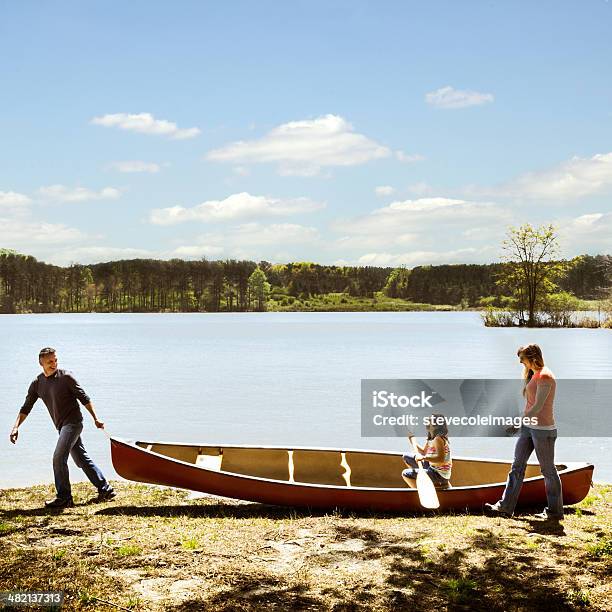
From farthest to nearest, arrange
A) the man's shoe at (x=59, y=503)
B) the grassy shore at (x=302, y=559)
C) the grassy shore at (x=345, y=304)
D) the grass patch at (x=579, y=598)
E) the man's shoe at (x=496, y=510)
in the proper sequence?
the grassy shore at (x=345, y=304) → the man's shoe at (x=59, y=503) → the man's shoe at (x=496, y=510) → the grassy shore at (x=302, y=559) → the grass patch at (x=579, y=598)

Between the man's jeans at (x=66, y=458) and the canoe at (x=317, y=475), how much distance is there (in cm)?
35

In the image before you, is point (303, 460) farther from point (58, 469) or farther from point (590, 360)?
point (590, 360)

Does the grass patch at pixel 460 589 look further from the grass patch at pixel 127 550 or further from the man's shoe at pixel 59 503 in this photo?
the man's shoe at pixel 59 503

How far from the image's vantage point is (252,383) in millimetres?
26734

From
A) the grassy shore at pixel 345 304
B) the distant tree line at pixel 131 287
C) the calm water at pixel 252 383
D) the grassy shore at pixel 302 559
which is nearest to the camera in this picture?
the grassy shore at pixel 302 559

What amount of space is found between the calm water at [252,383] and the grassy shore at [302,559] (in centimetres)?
424

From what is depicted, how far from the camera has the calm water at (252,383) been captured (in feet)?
50.0

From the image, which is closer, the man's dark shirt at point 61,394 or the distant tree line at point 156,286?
the man's dark shirt at point 61,394

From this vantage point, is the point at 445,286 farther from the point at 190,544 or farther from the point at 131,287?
the point at 190,544

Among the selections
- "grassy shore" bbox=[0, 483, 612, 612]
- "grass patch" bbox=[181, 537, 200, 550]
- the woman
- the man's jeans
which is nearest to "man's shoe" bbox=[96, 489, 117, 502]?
the man's jeans

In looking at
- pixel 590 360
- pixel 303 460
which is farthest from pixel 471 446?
pixel 590 360

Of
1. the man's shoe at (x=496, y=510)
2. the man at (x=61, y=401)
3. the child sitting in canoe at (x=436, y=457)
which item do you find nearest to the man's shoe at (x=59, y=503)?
the man at (x=61, y=401)

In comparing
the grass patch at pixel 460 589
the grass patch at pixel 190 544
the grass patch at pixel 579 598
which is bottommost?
the grass patch at pixel 190 544

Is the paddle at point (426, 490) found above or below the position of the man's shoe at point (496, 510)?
above
